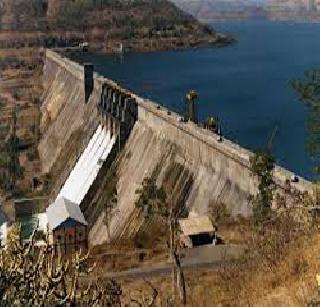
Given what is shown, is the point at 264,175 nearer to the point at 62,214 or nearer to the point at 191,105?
the point at 62,214

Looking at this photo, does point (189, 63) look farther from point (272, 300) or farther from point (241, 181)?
point (272, 300)

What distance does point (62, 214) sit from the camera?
35.1 m

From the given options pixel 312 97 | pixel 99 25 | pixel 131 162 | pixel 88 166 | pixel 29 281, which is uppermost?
pixel 29 281

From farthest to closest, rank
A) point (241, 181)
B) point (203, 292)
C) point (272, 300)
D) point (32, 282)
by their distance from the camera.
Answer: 1. point (241, 181)
2. point (203, 292)
3. point (272, 300)
4. point (32, 282)

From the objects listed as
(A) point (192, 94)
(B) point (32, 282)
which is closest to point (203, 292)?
(B) point (32, 282)

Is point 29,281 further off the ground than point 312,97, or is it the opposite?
point 29,281

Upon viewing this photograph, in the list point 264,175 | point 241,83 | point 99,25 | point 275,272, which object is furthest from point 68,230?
point 99,25

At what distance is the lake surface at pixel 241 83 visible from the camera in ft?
197

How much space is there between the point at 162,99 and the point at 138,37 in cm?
8322

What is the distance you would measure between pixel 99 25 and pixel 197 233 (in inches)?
5771

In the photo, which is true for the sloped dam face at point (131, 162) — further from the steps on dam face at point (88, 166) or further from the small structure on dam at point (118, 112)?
the steps on dam face at point (88, 166)

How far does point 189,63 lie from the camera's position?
4961 inches

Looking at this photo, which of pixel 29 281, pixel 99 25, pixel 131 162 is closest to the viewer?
pixel 29 281

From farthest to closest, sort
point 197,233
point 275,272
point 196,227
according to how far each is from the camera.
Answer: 1. point 196,227
2. point 197,233
3. point 275,272
